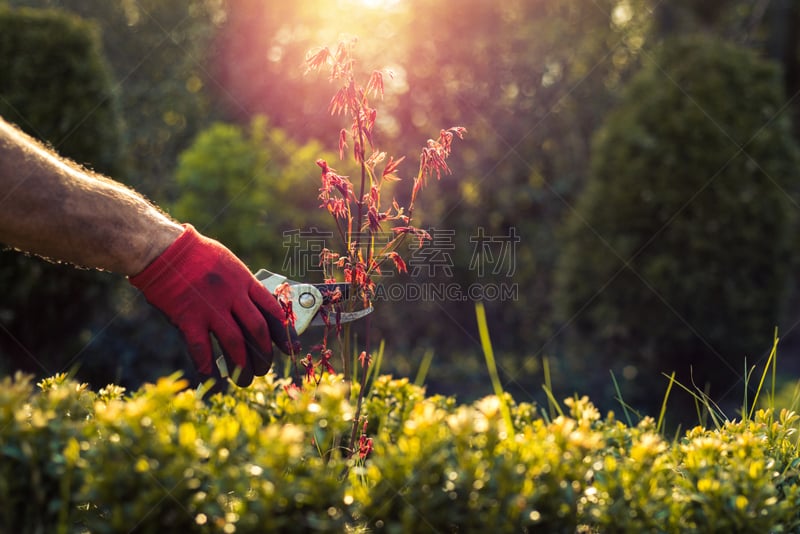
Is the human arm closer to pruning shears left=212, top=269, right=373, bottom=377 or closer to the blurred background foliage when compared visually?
pruning shears left=212, top=269, right=373, bottom=377

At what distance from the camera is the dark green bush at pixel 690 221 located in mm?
5262

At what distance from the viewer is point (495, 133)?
6949mm

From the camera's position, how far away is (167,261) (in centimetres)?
198

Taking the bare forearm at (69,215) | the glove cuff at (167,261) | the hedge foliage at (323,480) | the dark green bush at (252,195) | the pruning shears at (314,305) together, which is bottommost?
the hedge foliage at (323,480)

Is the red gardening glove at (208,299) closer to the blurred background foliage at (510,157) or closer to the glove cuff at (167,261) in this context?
the glove cuff at (167,261)

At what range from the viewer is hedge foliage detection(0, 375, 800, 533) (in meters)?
1.23

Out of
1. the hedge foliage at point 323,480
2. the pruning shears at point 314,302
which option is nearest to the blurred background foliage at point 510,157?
the pruning shears at point 314,302

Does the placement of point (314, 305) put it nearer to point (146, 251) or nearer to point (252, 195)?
point (146, 251)

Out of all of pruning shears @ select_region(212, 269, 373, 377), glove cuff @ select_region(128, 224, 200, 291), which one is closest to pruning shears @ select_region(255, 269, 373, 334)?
pruning shears @ select_region(212, 269, 373, 377)

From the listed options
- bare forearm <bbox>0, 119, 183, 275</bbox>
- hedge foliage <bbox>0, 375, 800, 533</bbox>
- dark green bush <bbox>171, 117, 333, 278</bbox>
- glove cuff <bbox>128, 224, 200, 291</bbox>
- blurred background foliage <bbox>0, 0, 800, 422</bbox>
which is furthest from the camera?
blurred background foliage <bbox>0, 0, 800, 422</bbox>

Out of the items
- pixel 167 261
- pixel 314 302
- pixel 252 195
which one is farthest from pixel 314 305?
pixel 252 195

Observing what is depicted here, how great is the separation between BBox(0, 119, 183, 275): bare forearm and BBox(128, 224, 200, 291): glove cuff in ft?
0.07

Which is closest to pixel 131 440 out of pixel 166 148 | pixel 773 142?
pixel 773 142

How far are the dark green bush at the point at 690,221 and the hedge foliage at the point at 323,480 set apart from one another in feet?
13.2
